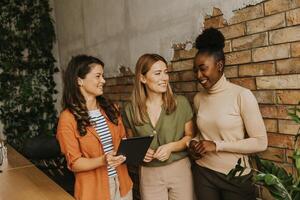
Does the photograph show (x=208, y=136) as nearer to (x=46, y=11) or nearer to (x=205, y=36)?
(x=205, y=36)

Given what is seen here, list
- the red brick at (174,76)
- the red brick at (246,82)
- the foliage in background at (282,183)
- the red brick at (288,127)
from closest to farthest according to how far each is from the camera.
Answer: the foliage in background at (282,183) → the red brick at (288,127) → the red brick at (246,82) → the red brick at (174,76)

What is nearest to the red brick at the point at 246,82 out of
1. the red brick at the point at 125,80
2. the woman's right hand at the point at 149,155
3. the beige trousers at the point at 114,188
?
the woman's right hand at the point at 149,155

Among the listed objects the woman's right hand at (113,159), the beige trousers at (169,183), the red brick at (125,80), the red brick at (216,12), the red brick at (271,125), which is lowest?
the beige trousers at (169,183)

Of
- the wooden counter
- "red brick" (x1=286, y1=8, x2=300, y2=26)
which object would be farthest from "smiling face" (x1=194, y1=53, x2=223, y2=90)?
the wooden counter

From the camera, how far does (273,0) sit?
1897mm

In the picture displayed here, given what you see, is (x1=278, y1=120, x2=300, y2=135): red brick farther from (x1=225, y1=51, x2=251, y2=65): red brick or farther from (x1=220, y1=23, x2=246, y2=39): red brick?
(x1=220, y1=23, x2=246, y2=39): red brick

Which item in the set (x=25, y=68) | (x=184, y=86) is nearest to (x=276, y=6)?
(x=184, y=86)

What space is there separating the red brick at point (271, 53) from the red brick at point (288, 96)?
184 millimetres

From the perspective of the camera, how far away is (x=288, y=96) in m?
1.88

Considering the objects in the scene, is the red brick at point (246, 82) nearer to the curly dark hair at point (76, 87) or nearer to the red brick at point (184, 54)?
the red brick at point (184, 54)

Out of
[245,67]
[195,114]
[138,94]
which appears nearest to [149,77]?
[138,94]

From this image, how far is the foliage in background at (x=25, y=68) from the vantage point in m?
5.25

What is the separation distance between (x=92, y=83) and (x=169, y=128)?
55 cm

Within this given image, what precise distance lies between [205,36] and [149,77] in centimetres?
43
